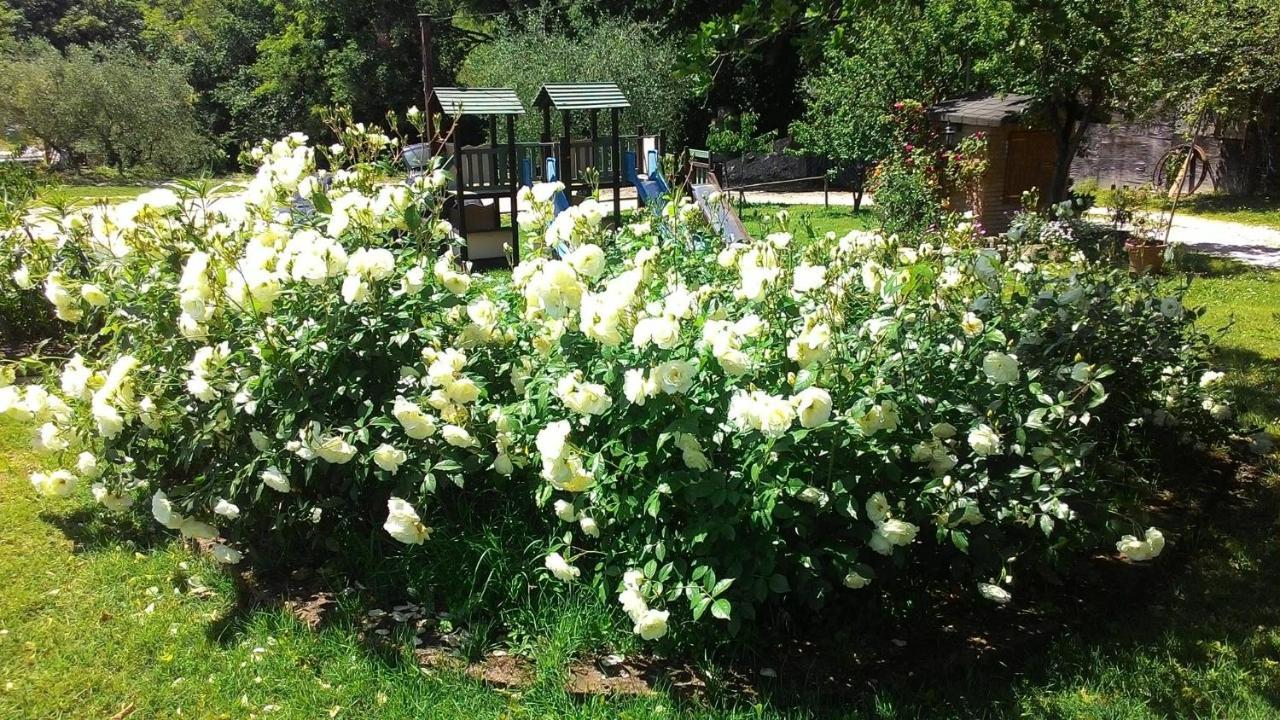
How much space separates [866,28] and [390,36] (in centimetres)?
1973

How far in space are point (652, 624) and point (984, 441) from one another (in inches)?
37.9

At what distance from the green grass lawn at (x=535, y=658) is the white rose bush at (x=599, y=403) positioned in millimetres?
212

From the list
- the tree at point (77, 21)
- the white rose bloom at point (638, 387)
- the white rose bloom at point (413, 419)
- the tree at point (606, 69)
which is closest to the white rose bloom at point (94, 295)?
the white rose bloom at point (413, 419)

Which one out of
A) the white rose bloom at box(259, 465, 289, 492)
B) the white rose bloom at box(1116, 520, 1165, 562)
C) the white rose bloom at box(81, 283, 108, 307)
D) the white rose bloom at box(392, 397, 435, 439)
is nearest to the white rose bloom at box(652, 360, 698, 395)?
the white rose bloom at box(392, 397, 435, 439)

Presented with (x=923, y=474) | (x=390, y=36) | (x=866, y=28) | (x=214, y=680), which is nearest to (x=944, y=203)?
(x=866, y=28)

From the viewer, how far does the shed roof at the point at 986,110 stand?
1100 centimetres

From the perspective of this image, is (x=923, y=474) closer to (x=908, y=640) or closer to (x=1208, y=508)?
(x=908, y=640)

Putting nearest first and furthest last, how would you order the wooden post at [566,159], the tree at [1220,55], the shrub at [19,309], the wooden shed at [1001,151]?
the shrub at [19,309] < the wooden post at [566,159] < the wooden shed at [1001,151] < the tree at [1220,55]

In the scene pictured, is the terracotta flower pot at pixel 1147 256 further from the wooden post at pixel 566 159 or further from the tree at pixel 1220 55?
the wooden post at pixel 566 159

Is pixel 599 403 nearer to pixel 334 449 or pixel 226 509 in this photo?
pixel 334 449

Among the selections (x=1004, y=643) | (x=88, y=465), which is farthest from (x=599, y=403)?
(x=88, y=465)

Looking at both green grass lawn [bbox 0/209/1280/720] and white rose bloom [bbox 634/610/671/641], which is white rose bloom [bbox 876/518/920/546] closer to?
green grass lawn [bbox 0/209/1280/720]

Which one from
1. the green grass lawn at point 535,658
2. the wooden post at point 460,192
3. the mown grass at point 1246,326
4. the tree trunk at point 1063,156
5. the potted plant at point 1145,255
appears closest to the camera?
the green grass lawn at point 535,658

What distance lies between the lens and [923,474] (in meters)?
2.70
